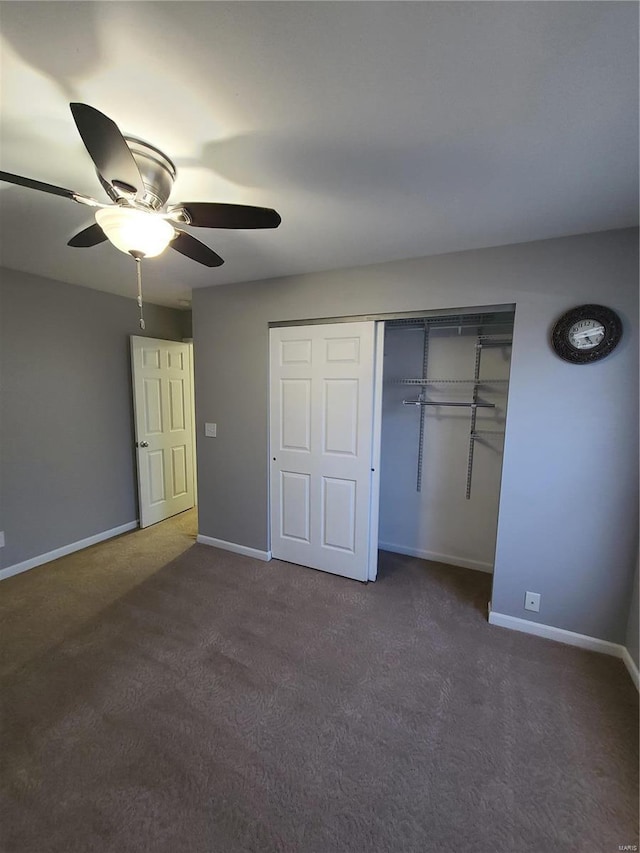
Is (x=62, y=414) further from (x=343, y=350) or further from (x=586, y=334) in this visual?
(x=586, y=334)

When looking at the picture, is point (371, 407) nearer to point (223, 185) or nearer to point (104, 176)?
point (223, 185)

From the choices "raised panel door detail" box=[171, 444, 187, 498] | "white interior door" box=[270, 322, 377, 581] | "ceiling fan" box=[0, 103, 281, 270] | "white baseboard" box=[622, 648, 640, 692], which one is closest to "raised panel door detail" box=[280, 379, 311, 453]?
"white interior door" box=[270, 322, 377, 581]

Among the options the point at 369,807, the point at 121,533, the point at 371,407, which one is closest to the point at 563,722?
the point at 369,807

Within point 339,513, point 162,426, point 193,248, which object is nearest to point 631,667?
point 339,513

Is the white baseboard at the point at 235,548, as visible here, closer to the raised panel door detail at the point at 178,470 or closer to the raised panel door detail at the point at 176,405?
the raised panel door detail at the point at 178,470

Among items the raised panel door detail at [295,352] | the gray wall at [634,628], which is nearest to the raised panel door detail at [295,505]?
the raised panel door detail at [295,352]

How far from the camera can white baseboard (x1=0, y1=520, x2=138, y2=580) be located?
2.73 m

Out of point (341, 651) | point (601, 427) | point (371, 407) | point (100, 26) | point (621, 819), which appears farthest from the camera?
point (371, 407)

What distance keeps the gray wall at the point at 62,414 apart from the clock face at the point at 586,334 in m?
3.65

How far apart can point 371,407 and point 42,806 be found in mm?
2420

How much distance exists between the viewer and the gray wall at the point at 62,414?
2684 millimetres

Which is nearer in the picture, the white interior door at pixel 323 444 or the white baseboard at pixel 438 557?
the white interior door at pixel 323 444

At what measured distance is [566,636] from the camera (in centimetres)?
209

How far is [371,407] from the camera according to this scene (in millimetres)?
2549
